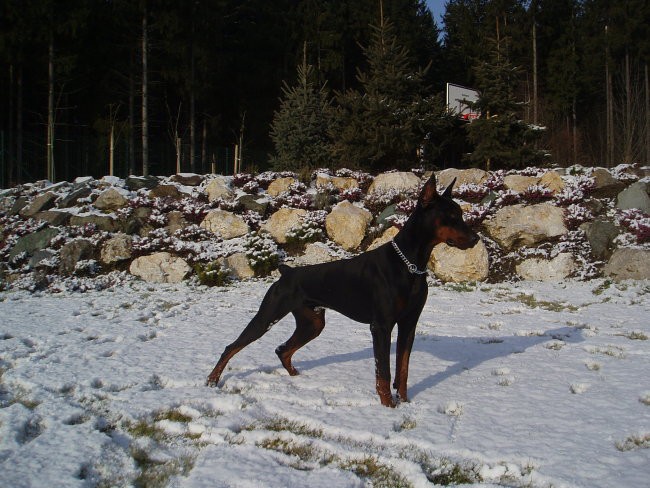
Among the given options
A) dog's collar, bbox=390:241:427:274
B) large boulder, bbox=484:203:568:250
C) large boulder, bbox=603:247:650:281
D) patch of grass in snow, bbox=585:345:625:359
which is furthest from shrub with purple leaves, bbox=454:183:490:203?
dog's collar, bbox=390:241:427:274

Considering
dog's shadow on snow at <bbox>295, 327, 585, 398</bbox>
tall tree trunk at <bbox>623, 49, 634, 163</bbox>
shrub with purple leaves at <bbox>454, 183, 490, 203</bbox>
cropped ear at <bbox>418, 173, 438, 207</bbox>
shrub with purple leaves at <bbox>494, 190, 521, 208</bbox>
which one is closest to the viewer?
cropped ear at <bbox>418, 173, 438, 207</bbox>

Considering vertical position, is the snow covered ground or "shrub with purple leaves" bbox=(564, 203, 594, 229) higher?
"shrub with purple leaves" bbox=(564, 203, 594, 229)

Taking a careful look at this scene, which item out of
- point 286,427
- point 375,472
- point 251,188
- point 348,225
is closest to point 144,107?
point 251,188

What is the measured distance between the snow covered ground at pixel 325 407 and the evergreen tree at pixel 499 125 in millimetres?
7656

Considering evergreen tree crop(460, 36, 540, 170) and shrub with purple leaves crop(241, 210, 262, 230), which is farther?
evergreen tree crop(460, 36, 540, 170)

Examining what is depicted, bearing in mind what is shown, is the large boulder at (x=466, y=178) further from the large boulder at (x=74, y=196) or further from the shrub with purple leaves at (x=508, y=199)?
the large boulder at (x=74, y=196)

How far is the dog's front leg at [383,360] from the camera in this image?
3512mm

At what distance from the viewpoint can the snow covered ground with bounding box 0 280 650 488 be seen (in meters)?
2.63

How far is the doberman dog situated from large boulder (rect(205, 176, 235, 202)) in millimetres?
8438

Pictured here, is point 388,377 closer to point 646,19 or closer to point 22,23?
point 22,23

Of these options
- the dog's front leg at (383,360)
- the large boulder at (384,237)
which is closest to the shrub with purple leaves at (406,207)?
the large boulder at (384,237)

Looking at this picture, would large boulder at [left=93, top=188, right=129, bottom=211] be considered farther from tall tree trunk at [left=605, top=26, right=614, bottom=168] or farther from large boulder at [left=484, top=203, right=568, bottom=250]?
→ tall tree trunk at [left=605, top=26, right=614, bottom=168]

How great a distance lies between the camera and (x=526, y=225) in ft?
32.3

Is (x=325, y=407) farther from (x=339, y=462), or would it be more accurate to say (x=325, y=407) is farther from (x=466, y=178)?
(x=466, y=178)
